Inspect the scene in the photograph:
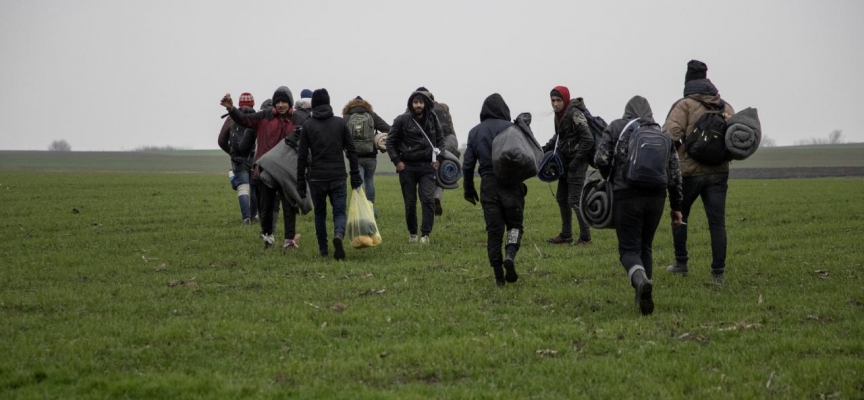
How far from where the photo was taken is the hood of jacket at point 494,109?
34.0ft

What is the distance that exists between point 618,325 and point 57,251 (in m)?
8.26

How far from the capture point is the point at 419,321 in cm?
850

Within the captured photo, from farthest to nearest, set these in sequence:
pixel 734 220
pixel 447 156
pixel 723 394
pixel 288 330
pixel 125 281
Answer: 1. pixel 734 220
2. pixel 447 156
3. pixel 125 281
4. pixel 288 330
5. pixel 723 394

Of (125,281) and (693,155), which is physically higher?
(693,155)

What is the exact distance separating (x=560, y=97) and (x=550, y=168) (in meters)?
2.13

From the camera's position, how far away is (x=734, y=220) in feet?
54.9

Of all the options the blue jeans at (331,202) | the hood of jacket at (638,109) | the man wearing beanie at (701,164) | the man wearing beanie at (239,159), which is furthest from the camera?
the man wearing beanie at (239,159)

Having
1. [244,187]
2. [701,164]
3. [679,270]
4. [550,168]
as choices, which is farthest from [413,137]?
[701,164]

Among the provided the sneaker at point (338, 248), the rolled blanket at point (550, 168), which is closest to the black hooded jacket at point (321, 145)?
the sneaker at point (338, 248)

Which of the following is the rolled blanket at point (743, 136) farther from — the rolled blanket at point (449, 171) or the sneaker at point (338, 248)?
the rolled blanket at point (449, 171)

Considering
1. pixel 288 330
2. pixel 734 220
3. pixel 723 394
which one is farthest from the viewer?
pixel 734 220

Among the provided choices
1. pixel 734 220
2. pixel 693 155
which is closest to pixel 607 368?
pixel 693 155

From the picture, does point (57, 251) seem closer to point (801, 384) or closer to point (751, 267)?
point (751, 267)

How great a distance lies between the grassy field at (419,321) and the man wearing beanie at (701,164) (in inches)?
23.8
